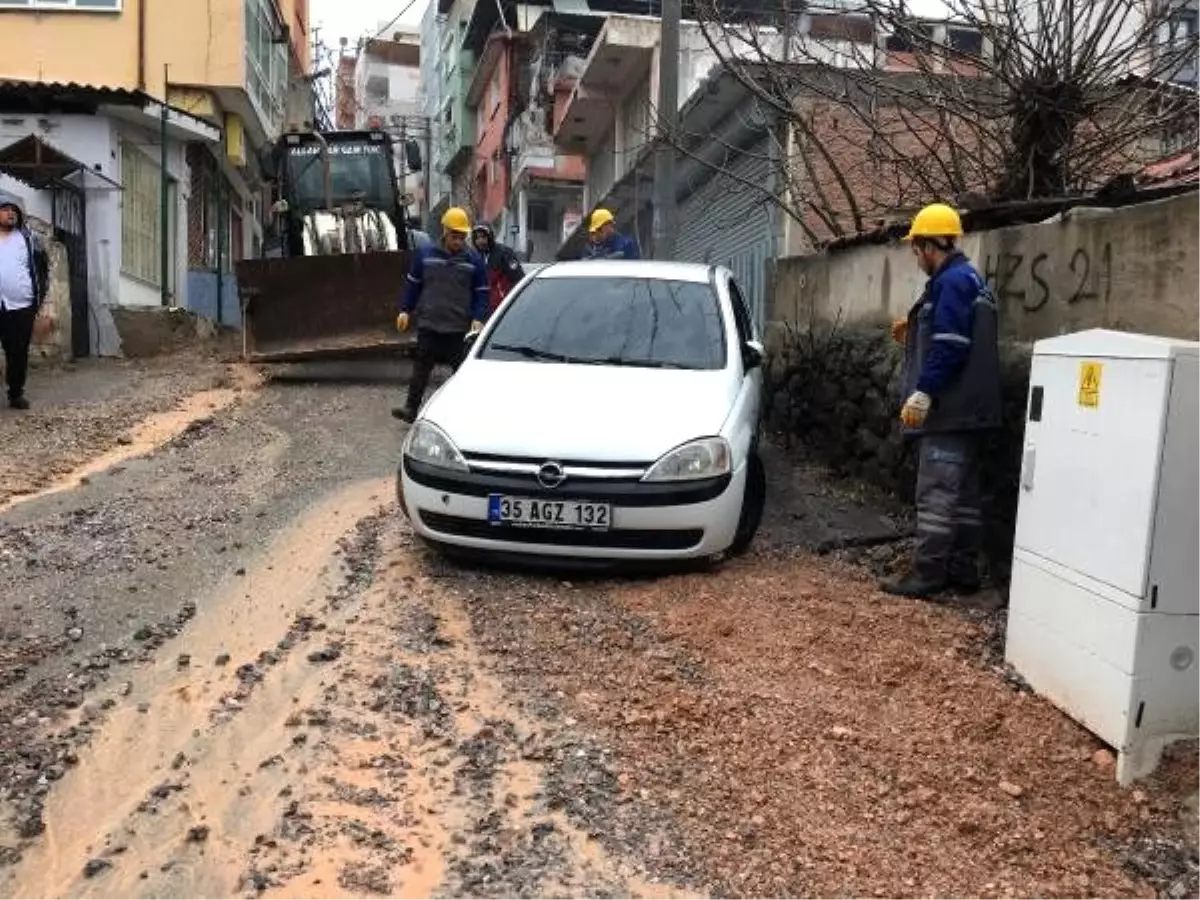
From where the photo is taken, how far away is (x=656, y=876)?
307cm

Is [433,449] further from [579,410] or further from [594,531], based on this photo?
[594,531]

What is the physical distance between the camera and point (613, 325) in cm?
655

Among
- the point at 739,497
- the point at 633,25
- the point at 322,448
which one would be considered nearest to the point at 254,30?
the point at 633,25

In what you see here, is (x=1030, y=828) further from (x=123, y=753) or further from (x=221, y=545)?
(x=221, y=545)

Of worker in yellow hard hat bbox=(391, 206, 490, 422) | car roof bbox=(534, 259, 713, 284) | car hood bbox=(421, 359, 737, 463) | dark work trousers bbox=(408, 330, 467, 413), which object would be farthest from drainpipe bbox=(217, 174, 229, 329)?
car hood bbox=(421, 359, 737, 463)

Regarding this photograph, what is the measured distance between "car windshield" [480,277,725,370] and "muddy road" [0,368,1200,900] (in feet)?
4.07

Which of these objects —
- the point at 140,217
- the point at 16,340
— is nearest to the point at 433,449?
the point at 16,340

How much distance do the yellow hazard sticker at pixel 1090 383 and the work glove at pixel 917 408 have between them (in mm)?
1200

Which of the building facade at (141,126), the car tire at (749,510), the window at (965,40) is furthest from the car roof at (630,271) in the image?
the building facade at (141,126)

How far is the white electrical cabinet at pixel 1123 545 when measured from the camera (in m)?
3.58

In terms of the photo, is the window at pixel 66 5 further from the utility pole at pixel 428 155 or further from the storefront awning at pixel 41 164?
the utility pole at pixel 428 155

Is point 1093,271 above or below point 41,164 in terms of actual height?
below

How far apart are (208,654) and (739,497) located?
8.10ft

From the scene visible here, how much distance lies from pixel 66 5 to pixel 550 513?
16450mm
